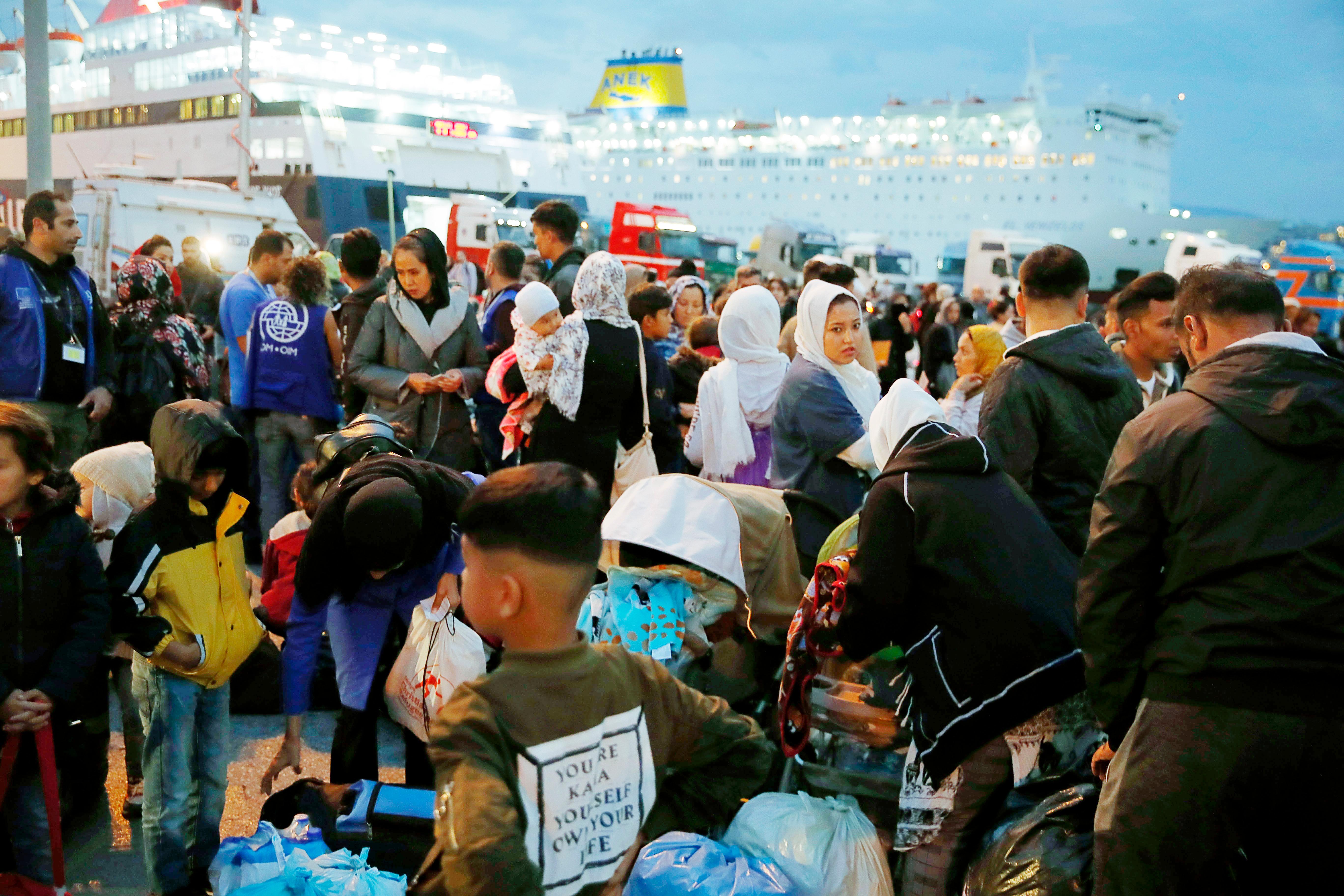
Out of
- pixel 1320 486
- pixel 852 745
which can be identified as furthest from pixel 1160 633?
pixel 852 745

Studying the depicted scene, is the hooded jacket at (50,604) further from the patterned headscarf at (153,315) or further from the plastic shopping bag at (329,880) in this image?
the patterned headscarf at (153,315)

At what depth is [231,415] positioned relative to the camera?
19.2 ft

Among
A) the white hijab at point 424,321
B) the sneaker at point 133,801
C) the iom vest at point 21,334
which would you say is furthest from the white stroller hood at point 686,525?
the iom vest at point 21,334

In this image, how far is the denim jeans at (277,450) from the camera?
5.62m

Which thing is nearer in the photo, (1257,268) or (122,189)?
(1257,268)

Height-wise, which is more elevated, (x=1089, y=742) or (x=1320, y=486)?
(x=1320, y=486)

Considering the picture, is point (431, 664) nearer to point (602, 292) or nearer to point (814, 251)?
point (602, 292)

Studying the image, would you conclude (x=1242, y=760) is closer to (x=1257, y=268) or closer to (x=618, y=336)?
(x=1257, y=268)

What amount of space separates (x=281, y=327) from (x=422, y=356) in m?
1.16

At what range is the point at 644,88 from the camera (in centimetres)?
6288

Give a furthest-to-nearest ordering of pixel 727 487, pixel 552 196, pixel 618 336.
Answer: pixel 552 196, pixel 618 336, pixel 727 487

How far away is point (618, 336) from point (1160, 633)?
2.98 metres

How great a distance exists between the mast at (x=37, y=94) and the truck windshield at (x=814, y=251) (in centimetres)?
2629

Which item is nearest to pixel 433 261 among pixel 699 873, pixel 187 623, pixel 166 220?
pixel 187 623
